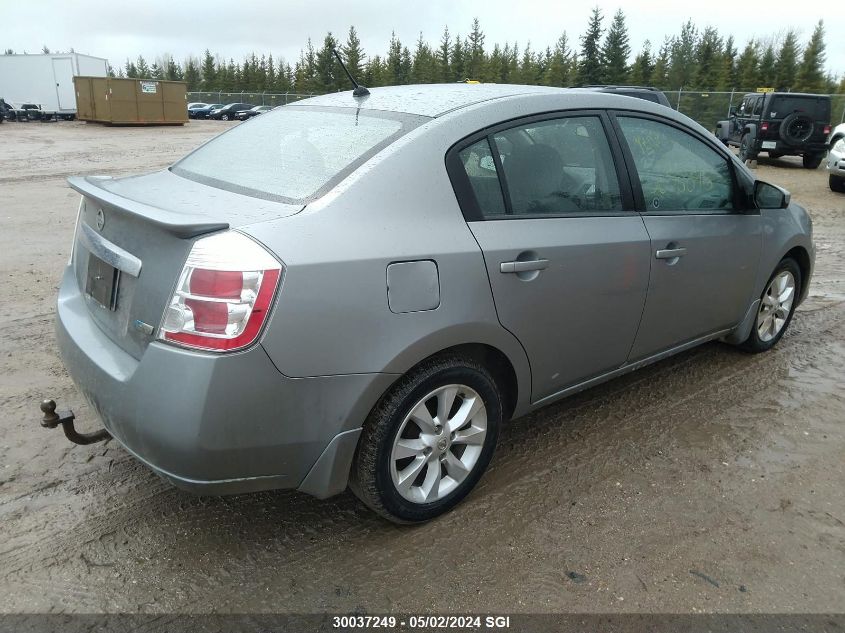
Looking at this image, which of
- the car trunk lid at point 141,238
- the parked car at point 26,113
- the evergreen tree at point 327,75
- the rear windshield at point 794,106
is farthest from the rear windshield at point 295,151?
the evergreen tree at point 327,75

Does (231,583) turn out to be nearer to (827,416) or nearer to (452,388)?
(452,388)

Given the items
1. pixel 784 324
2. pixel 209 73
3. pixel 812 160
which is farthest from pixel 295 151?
pixel 209 73

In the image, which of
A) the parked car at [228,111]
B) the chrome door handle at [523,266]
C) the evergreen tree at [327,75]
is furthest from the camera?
the evergreen tree at [327,75]

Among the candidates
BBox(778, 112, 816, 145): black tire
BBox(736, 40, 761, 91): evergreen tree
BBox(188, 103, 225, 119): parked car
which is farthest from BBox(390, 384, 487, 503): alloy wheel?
BBox(736, 40, 761, 91): evergreen tree

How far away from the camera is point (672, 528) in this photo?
9.00ft

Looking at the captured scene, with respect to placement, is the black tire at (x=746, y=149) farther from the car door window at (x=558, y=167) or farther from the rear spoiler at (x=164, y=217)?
the rear spoiler at (x=164, y=217)

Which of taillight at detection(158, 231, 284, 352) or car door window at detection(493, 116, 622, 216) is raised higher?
car door window at detection(493, 116, 622, 216)

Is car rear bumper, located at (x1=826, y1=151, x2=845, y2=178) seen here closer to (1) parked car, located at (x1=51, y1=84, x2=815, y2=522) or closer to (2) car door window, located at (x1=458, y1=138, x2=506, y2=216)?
(1) parked car, located at (x1=51, y1=84, x2=815, y2=522)

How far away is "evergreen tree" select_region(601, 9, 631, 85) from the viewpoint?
5428 cm

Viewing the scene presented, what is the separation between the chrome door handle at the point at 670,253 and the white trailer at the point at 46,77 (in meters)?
41.5

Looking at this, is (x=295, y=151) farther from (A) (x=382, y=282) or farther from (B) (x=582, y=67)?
(B) (x=582, y=67)

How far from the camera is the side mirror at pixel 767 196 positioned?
395 centimetres

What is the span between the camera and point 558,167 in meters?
2.97

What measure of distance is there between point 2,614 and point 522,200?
7.94ft
